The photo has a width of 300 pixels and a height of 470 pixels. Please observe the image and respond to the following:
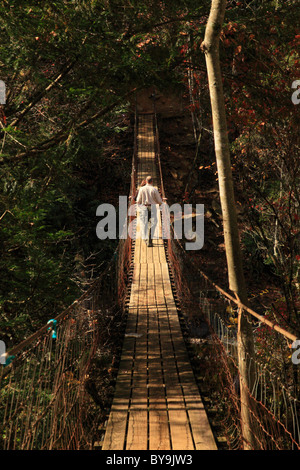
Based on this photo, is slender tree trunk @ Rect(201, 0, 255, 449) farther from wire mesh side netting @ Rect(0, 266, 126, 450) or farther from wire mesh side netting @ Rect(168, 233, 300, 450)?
wire mesh side netting @ Rect(0, 266, 126, 450)

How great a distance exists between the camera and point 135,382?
377cm

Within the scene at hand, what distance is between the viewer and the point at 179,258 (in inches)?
259

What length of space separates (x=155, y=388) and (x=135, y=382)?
0.24 m

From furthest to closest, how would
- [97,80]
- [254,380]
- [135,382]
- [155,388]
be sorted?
[97,80] < [135,382] < [155,388] < [254,380]

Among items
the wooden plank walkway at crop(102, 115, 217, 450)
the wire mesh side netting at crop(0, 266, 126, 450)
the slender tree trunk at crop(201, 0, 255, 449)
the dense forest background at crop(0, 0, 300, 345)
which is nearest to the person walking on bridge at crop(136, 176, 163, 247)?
the wooden plank walkway at crop(102, 115, 217, 450)

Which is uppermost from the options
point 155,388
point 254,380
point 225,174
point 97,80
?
point 97,80

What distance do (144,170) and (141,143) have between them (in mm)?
2907

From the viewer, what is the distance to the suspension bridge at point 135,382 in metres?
2.45

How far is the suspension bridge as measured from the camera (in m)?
2.45

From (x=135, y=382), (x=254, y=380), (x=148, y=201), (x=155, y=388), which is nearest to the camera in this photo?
(x=254, y=380)

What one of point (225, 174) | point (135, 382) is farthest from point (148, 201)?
point (225, 174)

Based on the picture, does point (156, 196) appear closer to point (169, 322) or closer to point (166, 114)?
point (169, 322)

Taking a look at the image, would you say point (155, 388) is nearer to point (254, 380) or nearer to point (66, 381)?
point (66, 381)
